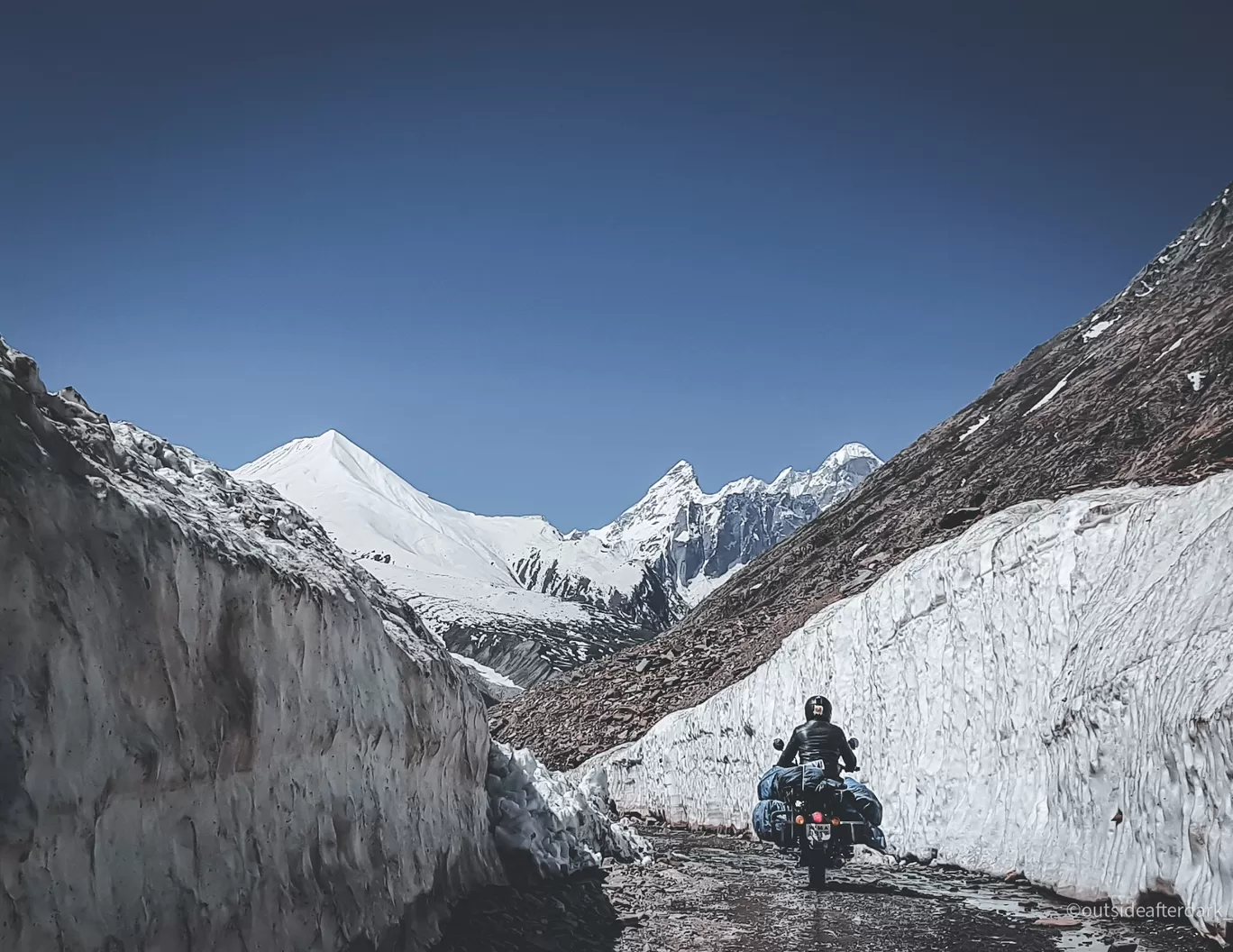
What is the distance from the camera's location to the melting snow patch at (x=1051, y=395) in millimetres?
58188

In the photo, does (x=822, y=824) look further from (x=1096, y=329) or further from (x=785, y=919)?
(x=1096, y=329)

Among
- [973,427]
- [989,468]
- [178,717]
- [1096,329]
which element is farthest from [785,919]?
[1096,329]

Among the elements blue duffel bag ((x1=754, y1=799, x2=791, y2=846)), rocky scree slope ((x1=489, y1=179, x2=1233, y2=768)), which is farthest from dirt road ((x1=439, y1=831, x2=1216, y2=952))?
rocky scree slope ((x1=489, y1=179, x2=1233, y2=768))

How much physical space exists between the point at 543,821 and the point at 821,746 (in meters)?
3.67

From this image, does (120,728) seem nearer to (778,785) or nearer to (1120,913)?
(1120,913)

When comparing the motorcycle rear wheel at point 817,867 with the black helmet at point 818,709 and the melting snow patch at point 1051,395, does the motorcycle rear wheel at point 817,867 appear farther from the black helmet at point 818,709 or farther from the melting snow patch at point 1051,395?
the melting snow patch at point 1051,395

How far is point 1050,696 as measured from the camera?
13320 mm

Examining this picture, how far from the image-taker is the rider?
1291cm

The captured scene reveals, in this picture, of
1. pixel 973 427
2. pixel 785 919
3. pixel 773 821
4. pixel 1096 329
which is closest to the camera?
pixel 785 919

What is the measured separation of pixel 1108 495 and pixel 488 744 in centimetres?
1036

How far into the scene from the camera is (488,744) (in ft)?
40.2

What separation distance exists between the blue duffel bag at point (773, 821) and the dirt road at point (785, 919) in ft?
1.81

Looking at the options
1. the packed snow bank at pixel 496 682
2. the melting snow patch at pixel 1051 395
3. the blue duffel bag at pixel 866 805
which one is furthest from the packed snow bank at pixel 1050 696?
the packed snow bank at pixel 496 682

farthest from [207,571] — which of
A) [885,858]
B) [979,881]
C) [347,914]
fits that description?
[885,858]
